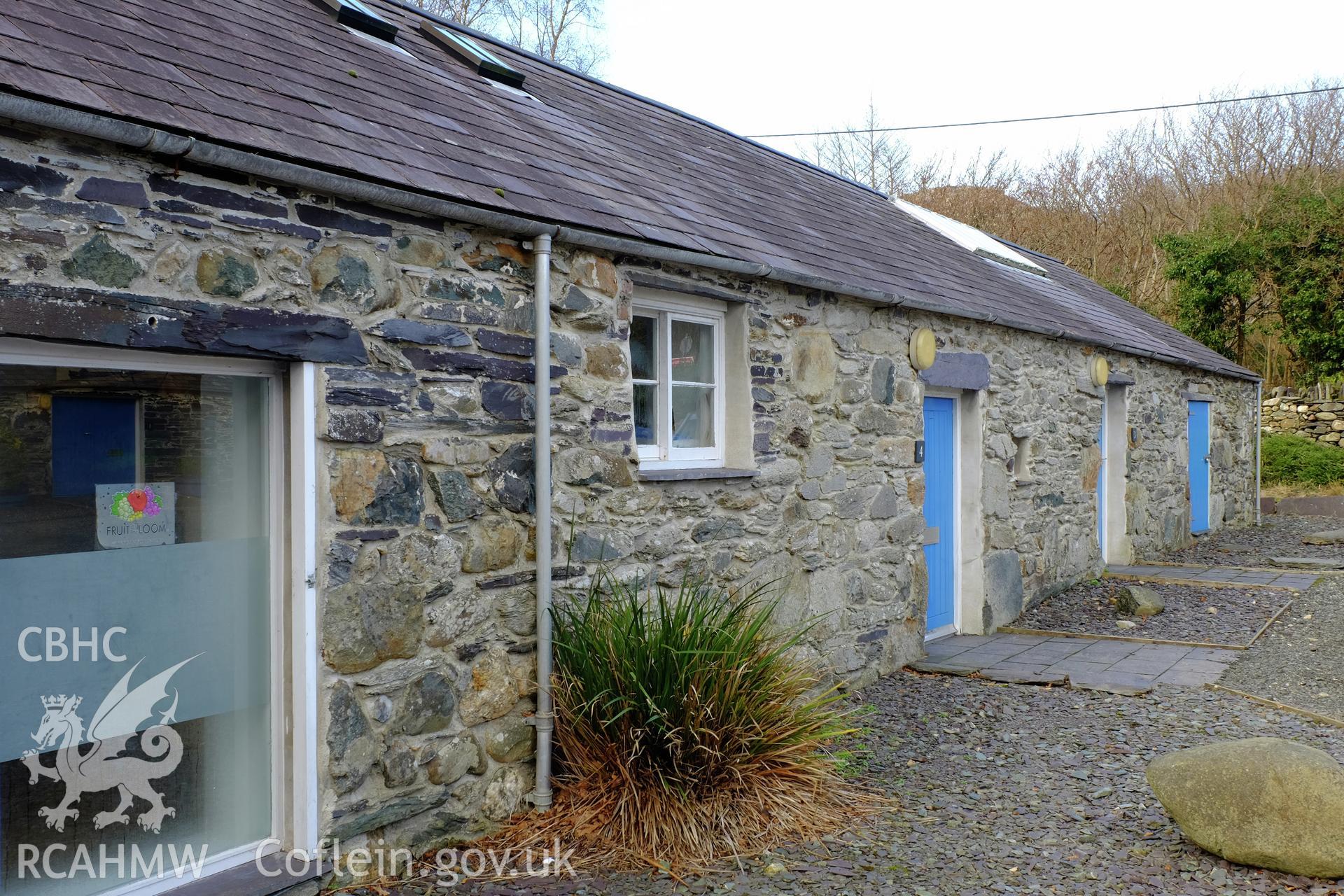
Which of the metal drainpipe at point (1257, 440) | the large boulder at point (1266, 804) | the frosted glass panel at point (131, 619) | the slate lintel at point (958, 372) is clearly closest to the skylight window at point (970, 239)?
the slate lintel at point (958, 372)

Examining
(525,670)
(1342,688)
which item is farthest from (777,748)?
(1342,688)

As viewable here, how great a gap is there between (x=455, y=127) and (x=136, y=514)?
8.60ft

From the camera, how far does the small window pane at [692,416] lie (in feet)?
19.6

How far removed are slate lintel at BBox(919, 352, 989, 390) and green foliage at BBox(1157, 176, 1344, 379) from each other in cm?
1434

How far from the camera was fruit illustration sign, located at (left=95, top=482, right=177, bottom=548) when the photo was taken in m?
3.43

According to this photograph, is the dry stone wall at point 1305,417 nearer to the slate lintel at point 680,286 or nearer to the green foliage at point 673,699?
the slate lintel at point 680,286

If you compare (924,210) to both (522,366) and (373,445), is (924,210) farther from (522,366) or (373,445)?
(373,445)

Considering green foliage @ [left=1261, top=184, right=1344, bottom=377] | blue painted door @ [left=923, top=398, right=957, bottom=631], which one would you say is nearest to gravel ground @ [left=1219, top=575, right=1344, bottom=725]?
Answer: blue painted door @ [left=923, top=398, right=957, bottom=631]

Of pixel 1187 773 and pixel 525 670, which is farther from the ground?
pixel 525 670

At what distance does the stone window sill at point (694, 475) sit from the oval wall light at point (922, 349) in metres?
2.18

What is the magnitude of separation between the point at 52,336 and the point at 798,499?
14.4ft

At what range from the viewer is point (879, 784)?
5.09m

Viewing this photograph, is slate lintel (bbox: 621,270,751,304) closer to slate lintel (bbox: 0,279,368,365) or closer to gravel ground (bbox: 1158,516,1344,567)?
slate lintel (bbox: 0,279,368,365)

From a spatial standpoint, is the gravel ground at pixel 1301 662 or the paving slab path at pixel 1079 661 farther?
the paving slab path at pixel 1079 661
